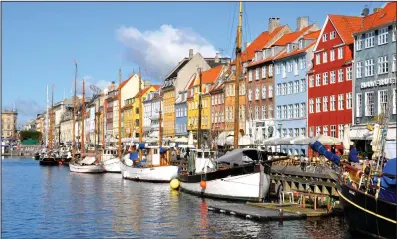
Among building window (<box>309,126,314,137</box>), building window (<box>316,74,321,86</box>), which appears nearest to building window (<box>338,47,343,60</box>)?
building window (<box>316,74,321,86</box>)

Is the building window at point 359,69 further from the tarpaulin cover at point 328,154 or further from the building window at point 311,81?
the tarpaulin cover at point 328,154

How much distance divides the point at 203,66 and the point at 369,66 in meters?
58.3

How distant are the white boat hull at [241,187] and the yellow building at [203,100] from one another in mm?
53575

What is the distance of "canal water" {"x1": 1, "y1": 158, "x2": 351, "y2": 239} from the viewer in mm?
33062

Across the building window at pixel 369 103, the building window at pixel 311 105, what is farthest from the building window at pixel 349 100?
the building window at pixel 311 105

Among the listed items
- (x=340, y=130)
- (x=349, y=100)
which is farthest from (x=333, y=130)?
(x=349, y=100)

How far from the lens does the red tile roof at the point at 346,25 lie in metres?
67.4

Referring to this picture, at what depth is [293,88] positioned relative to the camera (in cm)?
7850

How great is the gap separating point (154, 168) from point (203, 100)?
136ft

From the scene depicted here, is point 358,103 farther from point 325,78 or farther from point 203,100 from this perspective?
point 203,100

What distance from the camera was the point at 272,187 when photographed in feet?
166

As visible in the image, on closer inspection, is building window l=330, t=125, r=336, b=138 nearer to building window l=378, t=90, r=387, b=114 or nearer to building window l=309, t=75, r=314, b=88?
building window l=309, t=75, r=314, b=88

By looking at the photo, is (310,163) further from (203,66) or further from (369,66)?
(203,66)

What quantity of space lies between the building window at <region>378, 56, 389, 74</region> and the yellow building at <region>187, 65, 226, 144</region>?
4325cm
